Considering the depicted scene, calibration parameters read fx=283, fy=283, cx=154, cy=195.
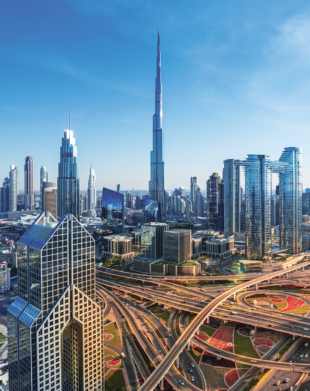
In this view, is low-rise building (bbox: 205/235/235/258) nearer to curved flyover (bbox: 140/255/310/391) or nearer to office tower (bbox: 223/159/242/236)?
office tower (bbox: 223/159/242/236)

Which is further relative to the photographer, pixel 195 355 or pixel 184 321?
pixel 184 321

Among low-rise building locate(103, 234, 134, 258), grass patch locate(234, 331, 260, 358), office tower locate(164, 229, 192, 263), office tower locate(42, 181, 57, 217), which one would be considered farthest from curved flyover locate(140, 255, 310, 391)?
office tower locate(42, 181, 57, 217)

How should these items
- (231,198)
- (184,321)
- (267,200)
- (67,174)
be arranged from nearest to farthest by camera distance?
(184,321)
(267,200)
(67,174)
(231,198)

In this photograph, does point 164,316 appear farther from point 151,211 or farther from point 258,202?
point 151,211

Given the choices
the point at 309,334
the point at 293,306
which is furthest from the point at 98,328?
Answer: the point at 293,306

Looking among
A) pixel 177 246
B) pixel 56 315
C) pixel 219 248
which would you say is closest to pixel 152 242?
pixel 177 246
